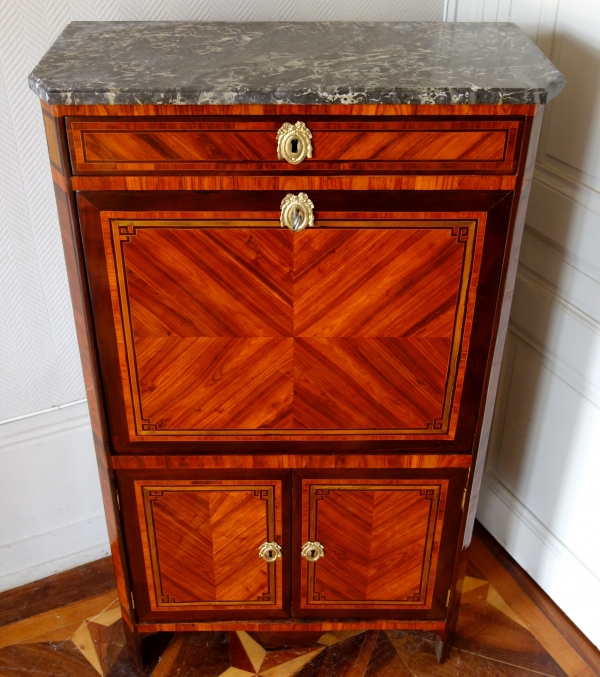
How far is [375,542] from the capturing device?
105 centimetres

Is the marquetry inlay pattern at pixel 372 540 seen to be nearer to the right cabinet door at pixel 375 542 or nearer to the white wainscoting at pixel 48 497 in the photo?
the right cabinet door at pixel 375 542

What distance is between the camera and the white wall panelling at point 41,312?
3.32 ft

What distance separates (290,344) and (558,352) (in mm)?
486

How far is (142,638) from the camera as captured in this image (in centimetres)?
119

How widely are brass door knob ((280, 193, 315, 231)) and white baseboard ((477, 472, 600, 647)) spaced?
76 cm

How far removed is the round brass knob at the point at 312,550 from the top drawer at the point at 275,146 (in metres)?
0.53

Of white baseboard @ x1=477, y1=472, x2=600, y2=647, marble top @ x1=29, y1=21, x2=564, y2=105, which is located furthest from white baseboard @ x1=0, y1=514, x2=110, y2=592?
marble top @ x1=29, y1=21, x2=564, y2=105

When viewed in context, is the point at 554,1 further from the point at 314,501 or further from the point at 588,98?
the point at 314,501

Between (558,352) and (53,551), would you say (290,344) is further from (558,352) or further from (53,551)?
(53,551)

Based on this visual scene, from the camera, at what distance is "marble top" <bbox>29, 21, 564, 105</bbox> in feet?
2.40

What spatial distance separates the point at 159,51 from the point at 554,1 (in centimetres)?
55

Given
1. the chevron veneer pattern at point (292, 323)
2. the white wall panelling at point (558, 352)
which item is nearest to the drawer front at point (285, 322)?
the chevron veneer pattern at point (292, 323)

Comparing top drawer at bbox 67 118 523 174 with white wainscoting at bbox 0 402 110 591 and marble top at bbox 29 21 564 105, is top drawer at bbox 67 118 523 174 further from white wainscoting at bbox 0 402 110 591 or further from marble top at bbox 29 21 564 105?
white wainscoting at bbox 0 402 110 591

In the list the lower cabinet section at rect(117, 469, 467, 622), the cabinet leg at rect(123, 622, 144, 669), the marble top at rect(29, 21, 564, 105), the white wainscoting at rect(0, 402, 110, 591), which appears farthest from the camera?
the white wainscoting at rect(0, 402, 110, 591)
